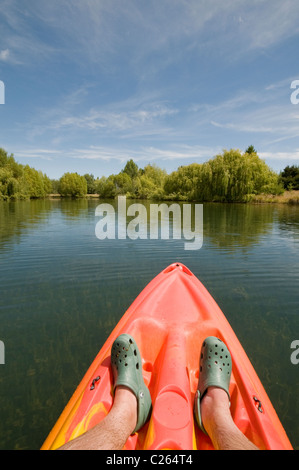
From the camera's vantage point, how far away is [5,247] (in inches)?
341

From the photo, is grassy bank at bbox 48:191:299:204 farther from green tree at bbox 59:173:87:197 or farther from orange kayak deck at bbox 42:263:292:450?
green tree at bbox 59:173:87:197

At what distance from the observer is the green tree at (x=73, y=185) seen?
2963 inches

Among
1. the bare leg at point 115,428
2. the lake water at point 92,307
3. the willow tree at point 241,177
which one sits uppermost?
the willow tree at point 241,177

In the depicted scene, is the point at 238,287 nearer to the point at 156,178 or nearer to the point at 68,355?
the point at 68,355

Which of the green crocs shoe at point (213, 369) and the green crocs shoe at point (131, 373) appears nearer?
the green crocs shoe at point (131, 373)

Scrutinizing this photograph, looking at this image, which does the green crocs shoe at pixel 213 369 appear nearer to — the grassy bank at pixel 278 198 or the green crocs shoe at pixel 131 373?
the green crocs shoe at pixel 131 373

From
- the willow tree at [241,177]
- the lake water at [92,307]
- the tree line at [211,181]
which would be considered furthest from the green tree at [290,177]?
the lake water at [92,307]

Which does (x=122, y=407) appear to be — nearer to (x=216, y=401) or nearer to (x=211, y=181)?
(x=216, y=401)

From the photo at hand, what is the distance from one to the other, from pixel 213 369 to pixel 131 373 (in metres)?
0.73

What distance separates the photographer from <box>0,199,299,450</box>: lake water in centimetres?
258

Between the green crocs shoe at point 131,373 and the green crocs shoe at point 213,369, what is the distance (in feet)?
1.37

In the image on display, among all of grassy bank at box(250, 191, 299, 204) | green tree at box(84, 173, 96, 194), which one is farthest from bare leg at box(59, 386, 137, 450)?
green tree at box(84, 173, 96, 194)

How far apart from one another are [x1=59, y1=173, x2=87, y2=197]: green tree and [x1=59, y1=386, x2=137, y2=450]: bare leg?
7813 cm

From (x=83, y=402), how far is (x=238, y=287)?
4.39 metres
